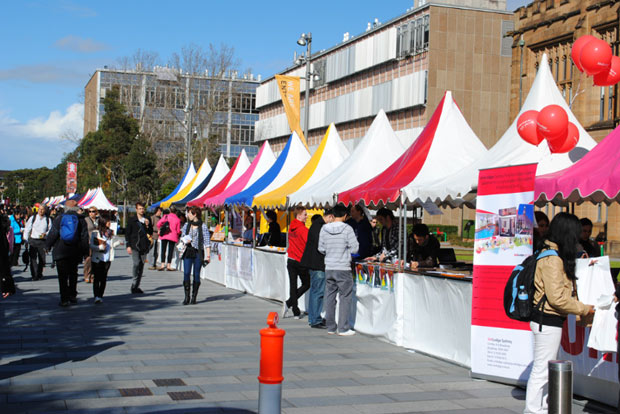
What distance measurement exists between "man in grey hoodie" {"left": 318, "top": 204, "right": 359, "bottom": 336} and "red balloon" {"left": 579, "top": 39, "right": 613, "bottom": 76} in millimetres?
4071

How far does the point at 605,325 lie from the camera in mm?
6648

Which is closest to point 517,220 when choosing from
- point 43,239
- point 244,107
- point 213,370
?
point 213,370

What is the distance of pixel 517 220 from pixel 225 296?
35.3ft

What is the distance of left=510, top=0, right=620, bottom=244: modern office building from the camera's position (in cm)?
3856

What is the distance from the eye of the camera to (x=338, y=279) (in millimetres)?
11922

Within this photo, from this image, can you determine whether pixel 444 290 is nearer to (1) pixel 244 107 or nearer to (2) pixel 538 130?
(2) pixel 538 130

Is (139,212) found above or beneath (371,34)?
beneath

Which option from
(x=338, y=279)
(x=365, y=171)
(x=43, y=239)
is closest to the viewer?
(x=338, y=279)

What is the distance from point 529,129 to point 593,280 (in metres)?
4.01

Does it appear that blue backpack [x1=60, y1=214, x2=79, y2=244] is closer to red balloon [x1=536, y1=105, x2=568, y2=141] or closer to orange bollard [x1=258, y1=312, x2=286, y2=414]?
red balloon [x1=536, y1=105, x2=568, y2=141]

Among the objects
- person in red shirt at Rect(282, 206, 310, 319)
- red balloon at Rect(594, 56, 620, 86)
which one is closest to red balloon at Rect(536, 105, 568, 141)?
red balloon at Rect(594, 56, 620, 86)

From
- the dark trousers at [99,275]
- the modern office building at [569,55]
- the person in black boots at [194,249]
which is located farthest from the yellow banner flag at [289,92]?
the dark trousers at [99,275]

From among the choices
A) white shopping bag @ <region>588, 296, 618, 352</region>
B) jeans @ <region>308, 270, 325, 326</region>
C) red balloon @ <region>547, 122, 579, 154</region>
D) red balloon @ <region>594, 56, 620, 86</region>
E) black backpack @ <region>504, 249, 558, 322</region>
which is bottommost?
jeans @ <region>308, 270, 325, 326</region>

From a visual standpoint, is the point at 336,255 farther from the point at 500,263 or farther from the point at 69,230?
the point at 69,230
